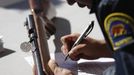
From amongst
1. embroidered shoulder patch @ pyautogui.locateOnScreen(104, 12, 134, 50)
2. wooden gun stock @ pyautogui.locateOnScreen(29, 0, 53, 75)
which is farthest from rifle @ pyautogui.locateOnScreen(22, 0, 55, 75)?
embroidered shoulder patch @ pyautogui.locateOnScreen(104, 12, 134, 50)

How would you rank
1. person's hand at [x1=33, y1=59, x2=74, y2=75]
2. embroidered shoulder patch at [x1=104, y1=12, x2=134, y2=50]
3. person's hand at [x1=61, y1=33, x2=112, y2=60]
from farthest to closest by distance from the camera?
person's hand at [x1=61, y1=33, x2=112, y2=60] → person's hand at [x1=33, y1=59, x2=74, y2=75] → embroidered shoulder patch at [x1=104, y1=12, x2=134, y2=50]

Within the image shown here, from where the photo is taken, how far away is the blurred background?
3.59 feet

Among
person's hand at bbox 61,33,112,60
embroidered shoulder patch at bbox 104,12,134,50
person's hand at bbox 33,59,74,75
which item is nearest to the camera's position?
embroidered shoulder patch at bbox 104,12,134,50

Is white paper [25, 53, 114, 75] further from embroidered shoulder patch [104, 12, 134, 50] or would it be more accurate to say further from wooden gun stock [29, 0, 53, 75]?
embroidered shoulder patch [104, 12, 134, 50]

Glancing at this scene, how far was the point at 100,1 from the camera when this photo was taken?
0.65 meters

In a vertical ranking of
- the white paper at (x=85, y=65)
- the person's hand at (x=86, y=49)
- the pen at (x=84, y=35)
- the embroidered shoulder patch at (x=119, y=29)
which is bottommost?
the white paper at (x=85, y=65)

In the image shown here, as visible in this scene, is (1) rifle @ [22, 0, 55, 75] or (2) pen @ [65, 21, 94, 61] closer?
(1) rifle @ [22, 0, 55, 75]

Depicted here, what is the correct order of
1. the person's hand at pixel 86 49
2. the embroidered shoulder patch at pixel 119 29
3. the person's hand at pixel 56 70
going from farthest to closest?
the person's hand at pixel 86 49
the person's hand at pixel 56 70
the embroidered shoulder patch at pixel 119 29

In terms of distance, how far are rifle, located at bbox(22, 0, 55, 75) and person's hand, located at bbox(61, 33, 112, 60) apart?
0.07 m

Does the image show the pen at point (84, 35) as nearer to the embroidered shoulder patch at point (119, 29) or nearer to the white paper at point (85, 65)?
the white paper at point (85, 65)

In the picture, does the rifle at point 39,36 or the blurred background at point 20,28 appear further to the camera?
the blurred background at point 20,28

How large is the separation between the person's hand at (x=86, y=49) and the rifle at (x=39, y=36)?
7cm

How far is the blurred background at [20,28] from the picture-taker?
1.09m

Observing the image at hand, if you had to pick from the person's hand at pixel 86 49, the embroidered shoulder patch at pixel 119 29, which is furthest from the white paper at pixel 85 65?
the embroidered shoulder patch at pixel 119 29
